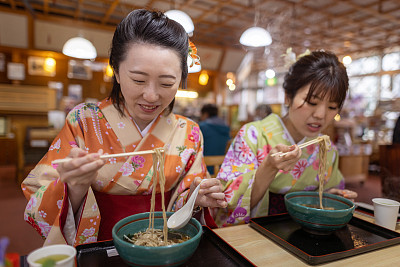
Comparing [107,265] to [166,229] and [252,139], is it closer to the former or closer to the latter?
[166,229]

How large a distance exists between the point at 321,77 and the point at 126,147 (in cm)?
115

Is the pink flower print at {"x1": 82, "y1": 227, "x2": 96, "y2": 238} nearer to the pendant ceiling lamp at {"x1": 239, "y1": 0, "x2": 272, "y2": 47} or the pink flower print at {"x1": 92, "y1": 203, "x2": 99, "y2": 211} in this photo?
the pink flower print at {"x1": 92, "y1": 203, "x2": 99, "y2": 211}

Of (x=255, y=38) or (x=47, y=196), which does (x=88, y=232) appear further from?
(x=255, y=38)

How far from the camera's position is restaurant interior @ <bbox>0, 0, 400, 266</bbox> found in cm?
618

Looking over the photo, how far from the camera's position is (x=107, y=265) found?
0.91 meters

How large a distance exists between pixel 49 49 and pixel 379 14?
9.38 metres

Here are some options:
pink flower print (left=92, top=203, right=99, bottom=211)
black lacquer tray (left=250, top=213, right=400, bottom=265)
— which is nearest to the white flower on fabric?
black lacquer tray (left=250, top=213, right=400, bottom=265)

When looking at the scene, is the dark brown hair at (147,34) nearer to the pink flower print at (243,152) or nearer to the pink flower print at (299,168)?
the pink flower print at (243,152)

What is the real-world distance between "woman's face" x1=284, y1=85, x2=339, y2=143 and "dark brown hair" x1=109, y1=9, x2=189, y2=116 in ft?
2.39

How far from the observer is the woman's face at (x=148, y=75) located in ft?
3.93

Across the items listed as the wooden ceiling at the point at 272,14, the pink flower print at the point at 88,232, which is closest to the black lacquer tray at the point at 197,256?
the pink flower print at the point at 88,232

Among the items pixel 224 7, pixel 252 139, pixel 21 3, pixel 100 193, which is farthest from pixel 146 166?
pixel 21 3

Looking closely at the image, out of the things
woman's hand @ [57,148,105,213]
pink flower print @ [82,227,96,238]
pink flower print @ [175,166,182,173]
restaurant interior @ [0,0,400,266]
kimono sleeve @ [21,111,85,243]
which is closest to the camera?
woman's hand @ [57,148,105,213]

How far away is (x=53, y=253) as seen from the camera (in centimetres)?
77
